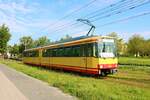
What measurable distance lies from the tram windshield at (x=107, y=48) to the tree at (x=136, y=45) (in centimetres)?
9694

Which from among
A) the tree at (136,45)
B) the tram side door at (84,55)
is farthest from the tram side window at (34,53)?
the tree at (136,45)

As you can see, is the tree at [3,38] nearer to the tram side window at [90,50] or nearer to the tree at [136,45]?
the tree at [136,45]

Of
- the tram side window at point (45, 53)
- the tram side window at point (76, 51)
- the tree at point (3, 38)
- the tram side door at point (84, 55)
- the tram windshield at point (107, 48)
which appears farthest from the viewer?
the tree at point (3, 38)

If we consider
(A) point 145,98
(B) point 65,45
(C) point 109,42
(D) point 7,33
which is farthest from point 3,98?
(D) point 7,33

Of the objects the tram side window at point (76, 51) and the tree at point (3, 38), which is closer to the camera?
the tram side window at point (76, 51)

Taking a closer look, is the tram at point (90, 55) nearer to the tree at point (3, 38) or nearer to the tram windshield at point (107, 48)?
the tram windshield at point (107, 48)

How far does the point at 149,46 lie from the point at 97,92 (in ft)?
353

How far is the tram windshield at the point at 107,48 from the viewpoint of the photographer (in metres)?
22.9

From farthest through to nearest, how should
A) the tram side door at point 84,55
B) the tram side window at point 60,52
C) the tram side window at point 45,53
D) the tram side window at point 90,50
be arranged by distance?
the tram side window at point 45,53, the tram side window at point 60,52, the tram side door at point 84,55, the tram side window at point 90,50

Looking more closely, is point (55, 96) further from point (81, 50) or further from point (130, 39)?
point (130, 39)

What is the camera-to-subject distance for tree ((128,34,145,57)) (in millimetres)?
119613

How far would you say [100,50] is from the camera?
22.9m

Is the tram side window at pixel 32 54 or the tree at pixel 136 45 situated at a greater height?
the tree at pixel 136 45

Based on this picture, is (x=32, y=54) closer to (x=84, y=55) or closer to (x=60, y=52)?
(x=60, y=52)
